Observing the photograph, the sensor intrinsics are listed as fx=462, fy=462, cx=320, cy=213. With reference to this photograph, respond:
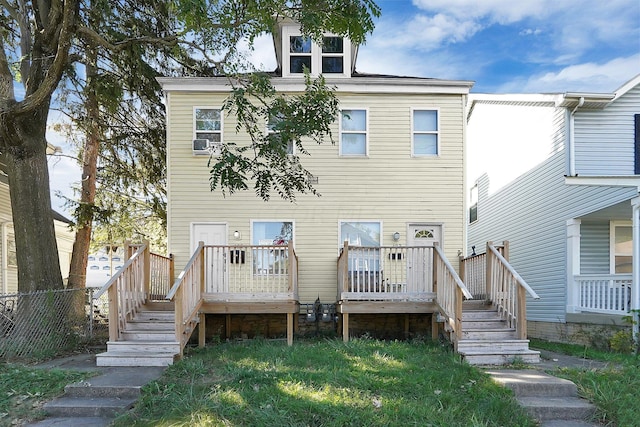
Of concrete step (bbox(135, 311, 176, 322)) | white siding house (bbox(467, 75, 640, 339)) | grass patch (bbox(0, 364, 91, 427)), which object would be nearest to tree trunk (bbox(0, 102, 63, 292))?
concrete step (bbox(135, 311, 176, 322))

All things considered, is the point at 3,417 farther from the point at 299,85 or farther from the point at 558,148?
the point at 558,148

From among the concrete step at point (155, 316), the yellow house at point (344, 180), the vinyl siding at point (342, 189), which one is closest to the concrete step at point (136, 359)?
the concrete step at point (155, 316)

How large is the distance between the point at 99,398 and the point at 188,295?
7.61ft

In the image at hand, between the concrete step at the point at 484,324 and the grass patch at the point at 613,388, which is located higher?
the concrete step at the point at 484,324

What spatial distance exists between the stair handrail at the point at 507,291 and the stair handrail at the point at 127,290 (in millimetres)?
6086

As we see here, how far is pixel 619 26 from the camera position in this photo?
16188 mm

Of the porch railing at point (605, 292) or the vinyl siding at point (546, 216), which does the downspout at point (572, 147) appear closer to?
the vinyl siding at point (546, 216)

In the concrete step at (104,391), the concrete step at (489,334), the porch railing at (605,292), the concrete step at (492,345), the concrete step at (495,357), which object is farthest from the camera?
the porch railing at (605,292)

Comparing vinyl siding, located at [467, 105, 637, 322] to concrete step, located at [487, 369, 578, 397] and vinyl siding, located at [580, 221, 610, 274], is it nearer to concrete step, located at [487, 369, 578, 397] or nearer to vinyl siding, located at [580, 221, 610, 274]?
vinyl siding, located at [580, 221, 610, 274]

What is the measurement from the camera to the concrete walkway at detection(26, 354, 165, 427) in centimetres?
494

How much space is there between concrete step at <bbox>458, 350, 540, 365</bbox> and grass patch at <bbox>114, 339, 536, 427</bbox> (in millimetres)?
234

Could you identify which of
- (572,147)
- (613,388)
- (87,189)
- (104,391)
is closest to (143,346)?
(104,391)

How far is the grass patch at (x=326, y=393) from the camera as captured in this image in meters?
4.45

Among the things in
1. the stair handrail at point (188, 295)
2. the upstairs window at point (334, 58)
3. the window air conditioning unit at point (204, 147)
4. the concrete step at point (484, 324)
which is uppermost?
the upstairs window at point (334, 58)
